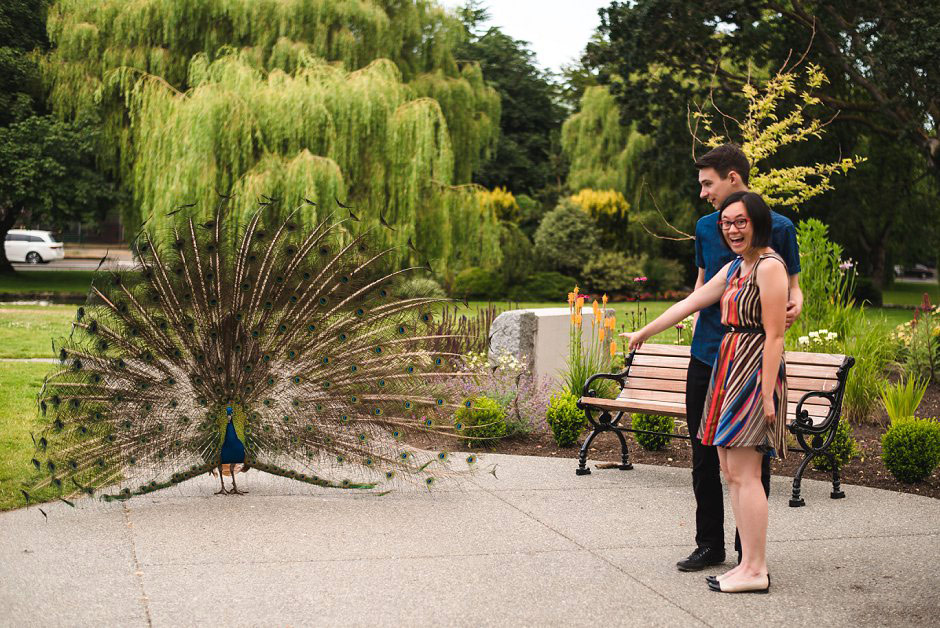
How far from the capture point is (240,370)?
623cm

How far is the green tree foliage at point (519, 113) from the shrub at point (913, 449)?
39.8 m

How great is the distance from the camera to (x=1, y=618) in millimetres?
4215

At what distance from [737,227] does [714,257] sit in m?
0.56

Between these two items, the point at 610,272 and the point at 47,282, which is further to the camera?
the point at 47,282

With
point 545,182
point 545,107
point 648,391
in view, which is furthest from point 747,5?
point 545,107

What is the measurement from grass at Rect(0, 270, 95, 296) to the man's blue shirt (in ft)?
75.2

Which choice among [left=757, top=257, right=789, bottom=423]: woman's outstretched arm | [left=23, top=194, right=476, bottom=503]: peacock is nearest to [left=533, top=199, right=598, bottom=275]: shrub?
[left=23, top=194, right=476, bottom=503]: peacock

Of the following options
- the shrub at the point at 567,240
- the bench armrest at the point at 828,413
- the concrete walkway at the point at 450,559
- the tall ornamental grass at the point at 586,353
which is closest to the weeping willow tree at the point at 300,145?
the tall ornamental grass at the point at 586,353

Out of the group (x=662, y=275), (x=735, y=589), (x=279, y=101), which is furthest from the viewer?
(x=662, y=275)

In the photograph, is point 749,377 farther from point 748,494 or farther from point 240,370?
point 240,370

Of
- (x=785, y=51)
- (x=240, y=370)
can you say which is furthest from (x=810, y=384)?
(x=785, y=51)

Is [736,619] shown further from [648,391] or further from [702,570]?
[648,391]

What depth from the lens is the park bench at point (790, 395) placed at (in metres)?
6.67

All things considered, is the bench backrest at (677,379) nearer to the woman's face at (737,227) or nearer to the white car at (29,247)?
the woman's face at (737,227)
